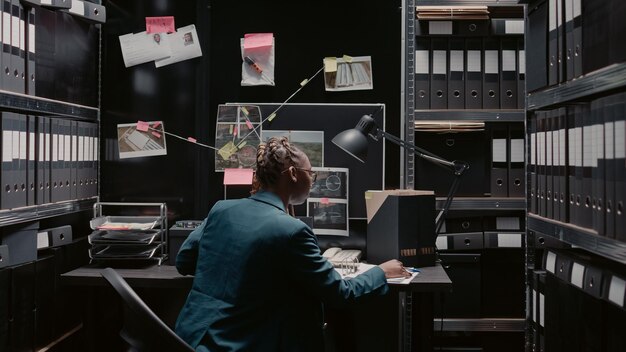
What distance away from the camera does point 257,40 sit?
3023 mm

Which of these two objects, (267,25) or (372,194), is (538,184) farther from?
(267,25)

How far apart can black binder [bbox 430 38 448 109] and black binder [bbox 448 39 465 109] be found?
18 millimetres

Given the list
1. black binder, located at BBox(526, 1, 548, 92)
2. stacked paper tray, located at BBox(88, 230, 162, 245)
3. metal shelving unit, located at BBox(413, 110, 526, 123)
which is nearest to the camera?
black binder, located at BBox(526, 1, 548, 92)

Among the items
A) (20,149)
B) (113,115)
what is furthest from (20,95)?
(113,115)

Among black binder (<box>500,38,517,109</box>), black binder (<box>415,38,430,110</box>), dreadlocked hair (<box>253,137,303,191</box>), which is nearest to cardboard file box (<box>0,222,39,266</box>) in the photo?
dreadlocked hair (<box>253,137,303,191</box>)

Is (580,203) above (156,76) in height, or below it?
below

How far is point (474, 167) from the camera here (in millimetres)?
2854

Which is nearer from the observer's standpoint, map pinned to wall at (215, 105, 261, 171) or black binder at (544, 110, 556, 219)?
black binder at (544, 110, 556, 219)

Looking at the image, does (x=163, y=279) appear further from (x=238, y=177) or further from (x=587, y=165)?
(x=587, y=165)

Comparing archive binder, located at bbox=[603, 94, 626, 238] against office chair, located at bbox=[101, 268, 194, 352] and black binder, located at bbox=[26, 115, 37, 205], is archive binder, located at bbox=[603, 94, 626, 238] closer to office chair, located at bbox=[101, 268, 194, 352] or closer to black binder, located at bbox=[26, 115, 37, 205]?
office chair, located at bbox=[101, 268, 194, 352]

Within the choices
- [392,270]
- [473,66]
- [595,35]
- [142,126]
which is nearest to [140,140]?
[142,126]

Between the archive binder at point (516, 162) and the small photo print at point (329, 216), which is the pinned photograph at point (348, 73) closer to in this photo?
the small photo print at point (329, 216)

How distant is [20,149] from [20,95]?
20cm

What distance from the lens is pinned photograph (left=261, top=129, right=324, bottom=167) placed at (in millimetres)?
2984
